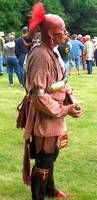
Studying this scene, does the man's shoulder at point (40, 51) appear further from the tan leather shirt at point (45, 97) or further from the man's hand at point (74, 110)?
the man's hand at point (74, 110)

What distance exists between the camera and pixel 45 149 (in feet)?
16.3

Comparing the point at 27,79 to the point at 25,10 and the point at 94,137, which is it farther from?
the point at 25,10

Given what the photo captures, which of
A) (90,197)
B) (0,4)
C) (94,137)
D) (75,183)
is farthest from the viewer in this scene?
(0,4)

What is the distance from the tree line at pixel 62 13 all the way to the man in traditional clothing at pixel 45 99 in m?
37.5

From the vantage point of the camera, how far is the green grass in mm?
5957

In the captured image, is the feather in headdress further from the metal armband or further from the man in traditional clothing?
the metal armband

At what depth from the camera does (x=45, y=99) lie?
4688mm

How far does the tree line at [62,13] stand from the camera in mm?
43000

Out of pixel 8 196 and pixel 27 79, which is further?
pixel 8 196

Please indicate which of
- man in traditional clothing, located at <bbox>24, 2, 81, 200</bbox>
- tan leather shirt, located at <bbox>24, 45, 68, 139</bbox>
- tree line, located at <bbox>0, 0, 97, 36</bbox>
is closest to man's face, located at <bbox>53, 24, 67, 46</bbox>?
man in traditional clothing, located at <bbox>24, 2, 81, 200</bbox>

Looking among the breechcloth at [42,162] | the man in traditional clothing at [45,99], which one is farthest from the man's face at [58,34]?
the breechcloth at [42,162]

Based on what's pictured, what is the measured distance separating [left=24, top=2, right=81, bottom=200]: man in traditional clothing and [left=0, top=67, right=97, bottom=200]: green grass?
87 centimetres

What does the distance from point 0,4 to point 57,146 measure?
1528 inches

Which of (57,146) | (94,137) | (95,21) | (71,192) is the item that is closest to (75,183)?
(71,192)
